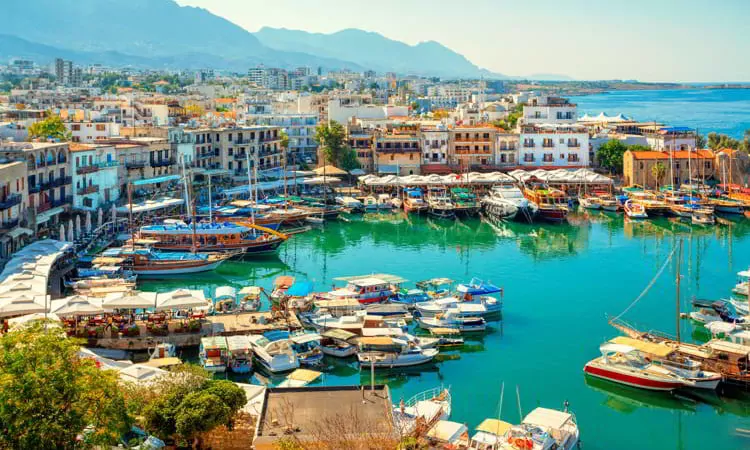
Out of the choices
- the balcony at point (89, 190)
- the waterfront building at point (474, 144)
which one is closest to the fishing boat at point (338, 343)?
the balcony at point (89, 190)

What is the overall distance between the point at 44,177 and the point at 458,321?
28.0m

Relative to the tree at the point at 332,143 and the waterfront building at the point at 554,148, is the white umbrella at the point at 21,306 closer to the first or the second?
the tree at the point at 332,143

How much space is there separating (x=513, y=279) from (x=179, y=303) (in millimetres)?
19136

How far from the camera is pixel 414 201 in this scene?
68188mm

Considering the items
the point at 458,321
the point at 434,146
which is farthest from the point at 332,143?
the point at 458,321

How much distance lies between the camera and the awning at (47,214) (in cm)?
4790

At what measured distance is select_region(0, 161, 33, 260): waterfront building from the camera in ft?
138

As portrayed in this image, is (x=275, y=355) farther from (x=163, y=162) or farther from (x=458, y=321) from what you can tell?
(x=163, y=162)

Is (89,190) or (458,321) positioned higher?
(89,190)

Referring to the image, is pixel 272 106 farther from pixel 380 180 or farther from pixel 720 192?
pixel 720 192

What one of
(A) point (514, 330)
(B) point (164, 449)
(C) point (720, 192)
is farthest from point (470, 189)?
(B) point (164, 449)

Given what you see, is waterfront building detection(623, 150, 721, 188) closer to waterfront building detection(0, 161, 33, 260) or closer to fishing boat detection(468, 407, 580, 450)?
waterfront building detection(0, 161, 33, 260)

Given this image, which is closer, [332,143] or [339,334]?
[339,334]

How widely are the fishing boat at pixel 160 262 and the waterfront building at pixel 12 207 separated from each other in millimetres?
4342
